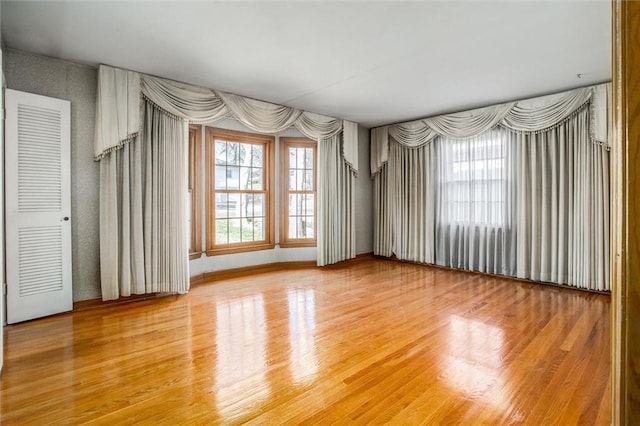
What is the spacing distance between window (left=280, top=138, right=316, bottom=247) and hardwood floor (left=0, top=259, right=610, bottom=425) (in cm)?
181

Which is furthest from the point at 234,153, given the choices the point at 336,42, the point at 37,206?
the point at 336,42

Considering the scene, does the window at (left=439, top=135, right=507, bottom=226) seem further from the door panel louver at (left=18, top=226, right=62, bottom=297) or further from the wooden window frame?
the door panel louver at (left=18, top=226, right=62, bottom=297)

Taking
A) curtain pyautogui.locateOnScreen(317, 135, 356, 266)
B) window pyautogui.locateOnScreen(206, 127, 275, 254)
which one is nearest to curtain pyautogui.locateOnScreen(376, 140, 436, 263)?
curtain pyautogui.locateOnScreen(317, 135, 356, 266)

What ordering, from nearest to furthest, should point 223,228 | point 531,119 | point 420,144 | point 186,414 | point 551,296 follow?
point 186,414 → point 551,296 → point 531,119 → point 223,228 → point 420,144

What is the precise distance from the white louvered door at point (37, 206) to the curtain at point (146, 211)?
0.33 meters

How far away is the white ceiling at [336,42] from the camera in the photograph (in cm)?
238

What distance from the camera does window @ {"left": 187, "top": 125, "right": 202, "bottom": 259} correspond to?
175 inches

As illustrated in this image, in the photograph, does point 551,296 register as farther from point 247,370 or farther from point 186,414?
point 186,414

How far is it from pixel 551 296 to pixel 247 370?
139 inches

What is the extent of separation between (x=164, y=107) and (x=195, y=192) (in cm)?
124

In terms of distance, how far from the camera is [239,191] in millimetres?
4961

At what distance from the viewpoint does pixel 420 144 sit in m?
5.45

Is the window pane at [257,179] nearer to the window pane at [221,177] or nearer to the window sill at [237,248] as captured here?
the window pane at [221,177]

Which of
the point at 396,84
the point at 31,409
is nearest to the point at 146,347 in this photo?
the point at 31,409
